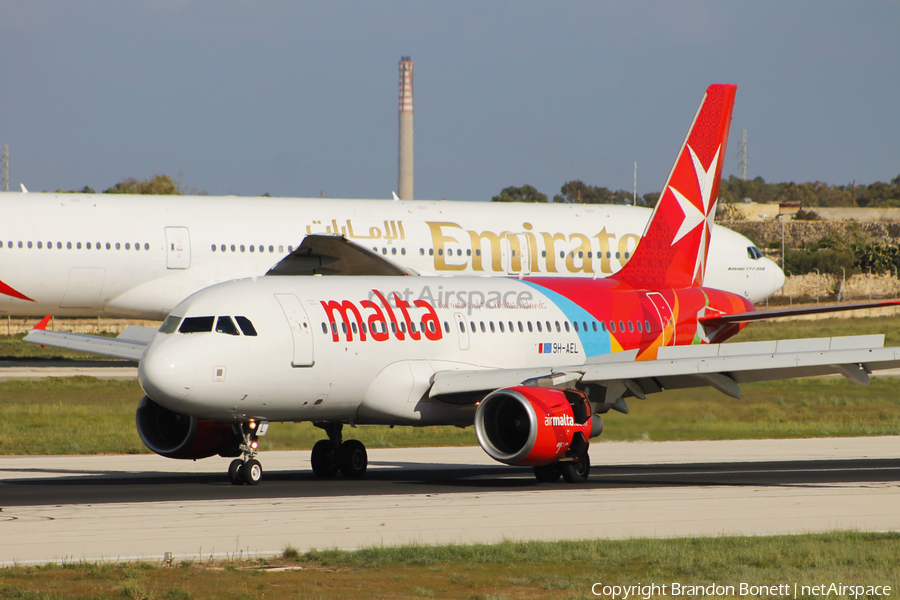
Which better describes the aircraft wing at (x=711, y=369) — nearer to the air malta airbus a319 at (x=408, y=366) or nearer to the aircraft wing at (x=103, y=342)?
the air malta airbus a319 at (x=408, y=366)

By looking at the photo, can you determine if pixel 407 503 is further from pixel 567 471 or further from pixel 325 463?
pixel 325 463

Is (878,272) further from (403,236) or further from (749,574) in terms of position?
(749,574)

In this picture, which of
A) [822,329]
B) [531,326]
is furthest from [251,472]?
[822,329]

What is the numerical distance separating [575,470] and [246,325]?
6.74 m

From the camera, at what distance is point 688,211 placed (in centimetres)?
3120

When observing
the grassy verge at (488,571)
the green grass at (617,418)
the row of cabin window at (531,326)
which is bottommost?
the green grass at (617,418)

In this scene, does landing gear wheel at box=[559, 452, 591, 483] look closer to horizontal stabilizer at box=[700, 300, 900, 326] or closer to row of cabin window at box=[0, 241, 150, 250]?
horizontal stabilizer at box=[700, 300, 900, 326]

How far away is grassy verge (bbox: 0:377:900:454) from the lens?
2666 centimetres

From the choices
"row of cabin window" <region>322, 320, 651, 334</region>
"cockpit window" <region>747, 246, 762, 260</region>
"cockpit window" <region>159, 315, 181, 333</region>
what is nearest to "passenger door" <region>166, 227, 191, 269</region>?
"row of cabin window" <region>322, 320, 651, 334</region>

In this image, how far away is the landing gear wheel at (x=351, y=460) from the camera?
23766 millimetres

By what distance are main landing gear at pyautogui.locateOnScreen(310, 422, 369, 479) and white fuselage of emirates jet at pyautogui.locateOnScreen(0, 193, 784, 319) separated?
2142cm

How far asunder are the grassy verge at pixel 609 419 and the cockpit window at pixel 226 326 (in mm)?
4678

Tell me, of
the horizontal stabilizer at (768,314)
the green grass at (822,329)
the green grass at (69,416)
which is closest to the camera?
the horizontal stabilizer at (768,314)

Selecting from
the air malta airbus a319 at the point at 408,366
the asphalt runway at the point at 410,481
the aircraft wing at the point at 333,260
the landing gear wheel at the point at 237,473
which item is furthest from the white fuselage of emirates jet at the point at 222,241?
the landing gear wheel at the point at 237,473
